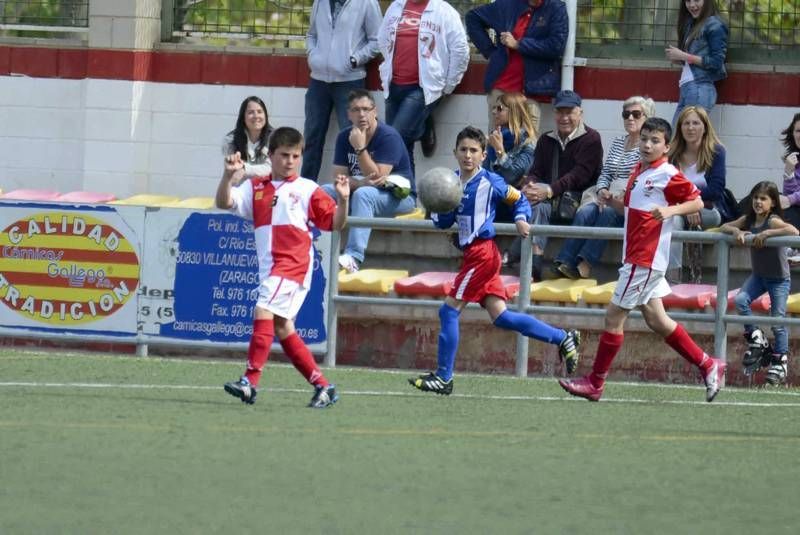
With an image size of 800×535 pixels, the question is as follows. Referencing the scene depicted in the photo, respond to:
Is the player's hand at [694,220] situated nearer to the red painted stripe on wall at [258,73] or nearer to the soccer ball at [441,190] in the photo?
the red painted stripe on wall at [258,73]

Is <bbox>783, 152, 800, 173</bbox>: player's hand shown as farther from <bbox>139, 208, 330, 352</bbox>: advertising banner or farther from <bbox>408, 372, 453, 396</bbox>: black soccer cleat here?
<bbox>408, 372, 453, 396</bbox>: black soccer cleat

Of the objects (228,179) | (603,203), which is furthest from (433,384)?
(603,203)

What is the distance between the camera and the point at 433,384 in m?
10.3

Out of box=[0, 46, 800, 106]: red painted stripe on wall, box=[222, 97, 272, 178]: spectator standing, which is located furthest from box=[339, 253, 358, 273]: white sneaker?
box=[0, 46, 800, 106]: red painted stripe on wall

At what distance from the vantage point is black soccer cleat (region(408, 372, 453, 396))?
33.7 ft

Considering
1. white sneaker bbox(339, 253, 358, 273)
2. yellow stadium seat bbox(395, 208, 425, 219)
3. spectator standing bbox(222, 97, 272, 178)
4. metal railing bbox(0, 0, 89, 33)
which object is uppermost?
metal railing bbox(0, 0, 89, 33)

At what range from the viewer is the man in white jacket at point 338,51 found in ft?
A: 49.8

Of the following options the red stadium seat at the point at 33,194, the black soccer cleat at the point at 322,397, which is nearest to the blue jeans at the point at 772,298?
the black soccer cleat at the point at 322,397

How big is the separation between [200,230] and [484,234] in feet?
9.10

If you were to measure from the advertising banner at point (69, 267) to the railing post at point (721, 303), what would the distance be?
4.19 m

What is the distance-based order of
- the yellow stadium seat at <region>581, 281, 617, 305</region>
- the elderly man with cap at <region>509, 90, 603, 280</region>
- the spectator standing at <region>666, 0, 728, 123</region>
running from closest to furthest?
the yellow stadium seat at <region>581, 281, 617, 305</region>, the elderly man with cap at <region>509, 90, 603, 280</region>, the spectator standing at <region>666, 0, 728, 123</region>

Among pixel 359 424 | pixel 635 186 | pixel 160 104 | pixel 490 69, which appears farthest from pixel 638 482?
pixel 160 104

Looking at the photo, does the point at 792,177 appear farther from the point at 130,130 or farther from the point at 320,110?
the point at 130,130

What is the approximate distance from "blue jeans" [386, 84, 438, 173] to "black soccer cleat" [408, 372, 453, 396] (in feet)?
15.8
